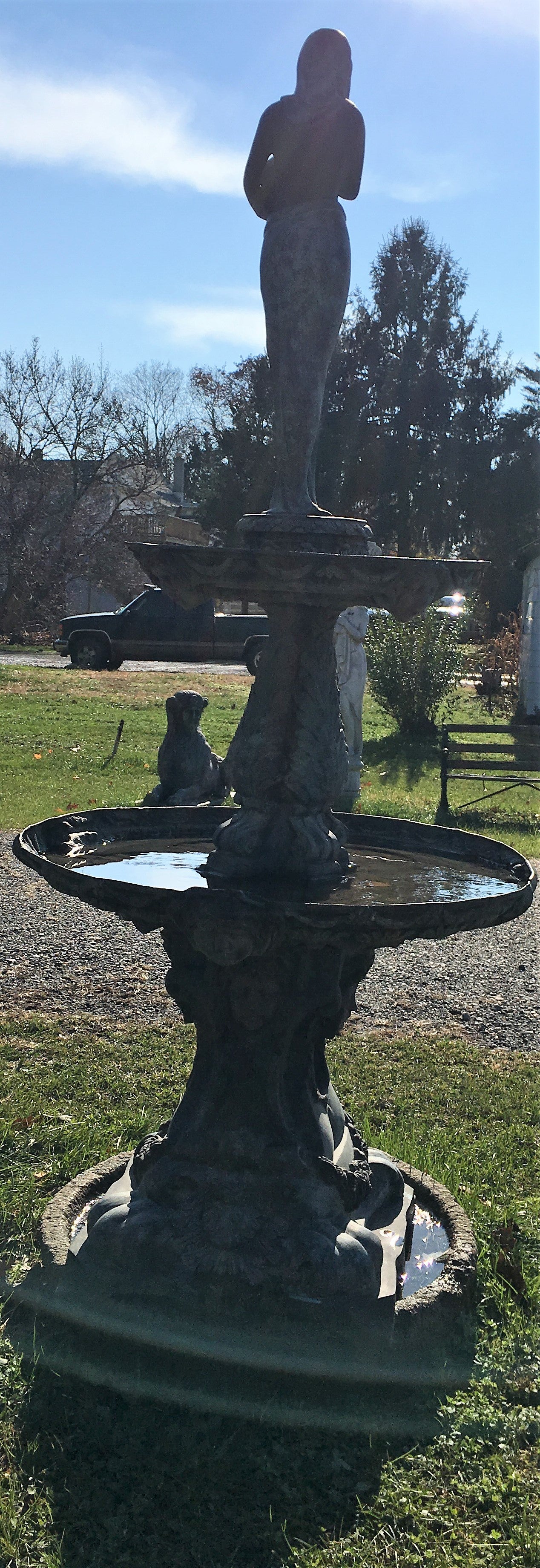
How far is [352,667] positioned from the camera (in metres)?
13.1

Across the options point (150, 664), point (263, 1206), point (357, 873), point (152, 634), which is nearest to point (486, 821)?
point (357, 873)

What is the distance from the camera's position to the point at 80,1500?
2.73m

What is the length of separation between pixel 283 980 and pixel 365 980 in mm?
3829

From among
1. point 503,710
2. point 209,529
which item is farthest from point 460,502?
point 503,710

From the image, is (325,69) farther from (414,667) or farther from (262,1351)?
(414,667)

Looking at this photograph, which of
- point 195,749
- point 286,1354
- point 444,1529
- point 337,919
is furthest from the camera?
point 195,749

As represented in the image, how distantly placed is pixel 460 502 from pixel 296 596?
36.4 metres

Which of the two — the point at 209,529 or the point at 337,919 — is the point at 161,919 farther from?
the point at 209,529

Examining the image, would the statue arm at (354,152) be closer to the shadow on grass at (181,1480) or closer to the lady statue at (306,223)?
the lady statue at (306,223)

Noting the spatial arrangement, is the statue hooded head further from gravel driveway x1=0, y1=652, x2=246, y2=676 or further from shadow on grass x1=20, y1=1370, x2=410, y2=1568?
gravel driveway x1=0, y1=652, x2=246, y2=676

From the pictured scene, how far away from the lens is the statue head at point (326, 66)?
3471mm

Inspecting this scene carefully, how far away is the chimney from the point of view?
52219 millimetres

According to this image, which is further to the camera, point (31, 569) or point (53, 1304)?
point (31, 569)

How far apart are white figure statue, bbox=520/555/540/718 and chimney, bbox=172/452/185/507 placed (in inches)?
1287
